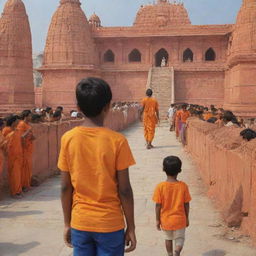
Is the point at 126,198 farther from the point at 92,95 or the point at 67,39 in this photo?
the point at 67,39

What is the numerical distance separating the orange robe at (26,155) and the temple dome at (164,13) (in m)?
31.6

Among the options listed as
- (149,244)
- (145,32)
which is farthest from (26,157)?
(145,32)

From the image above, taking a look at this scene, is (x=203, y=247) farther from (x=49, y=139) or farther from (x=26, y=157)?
(x=49, y=139)

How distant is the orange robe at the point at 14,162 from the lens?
5832 millimetres

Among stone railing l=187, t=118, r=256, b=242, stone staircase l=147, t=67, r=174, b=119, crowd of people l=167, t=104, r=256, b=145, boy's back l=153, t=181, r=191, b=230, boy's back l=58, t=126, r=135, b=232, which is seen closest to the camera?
boy's back l=58, t=126, r=135, b=232

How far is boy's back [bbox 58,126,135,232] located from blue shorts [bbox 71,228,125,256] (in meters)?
0.04

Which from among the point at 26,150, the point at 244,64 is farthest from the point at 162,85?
the point at 26,150

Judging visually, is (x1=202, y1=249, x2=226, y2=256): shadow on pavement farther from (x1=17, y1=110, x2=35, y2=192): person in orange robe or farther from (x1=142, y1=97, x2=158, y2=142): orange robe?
(x1=142, y1=97, x2=158, y2=142): orange robe

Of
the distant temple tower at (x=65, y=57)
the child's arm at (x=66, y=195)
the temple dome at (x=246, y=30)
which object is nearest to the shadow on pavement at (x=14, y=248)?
the child's arm at (x=66, y=195)

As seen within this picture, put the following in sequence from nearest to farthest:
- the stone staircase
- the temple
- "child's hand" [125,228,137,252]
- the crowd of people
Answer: "child's hand" [125,228,137,252] < the crowd of people < the stone staircase < the temple

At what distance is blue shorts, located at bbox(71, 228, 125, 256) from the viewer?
2.09m

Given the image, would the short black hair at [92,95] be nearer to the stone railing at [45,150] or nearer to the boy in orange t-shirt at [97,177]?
the boy in orange t-shirt at [97,177]

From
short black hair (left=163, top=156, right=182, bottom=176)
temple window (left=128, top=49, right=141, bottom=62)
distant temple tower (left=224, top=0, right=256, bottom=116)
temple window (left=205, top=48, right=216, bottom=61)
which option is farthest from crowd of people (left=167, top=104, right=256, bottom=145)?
temple window (left=205, top=48, right=216, bottom=61)

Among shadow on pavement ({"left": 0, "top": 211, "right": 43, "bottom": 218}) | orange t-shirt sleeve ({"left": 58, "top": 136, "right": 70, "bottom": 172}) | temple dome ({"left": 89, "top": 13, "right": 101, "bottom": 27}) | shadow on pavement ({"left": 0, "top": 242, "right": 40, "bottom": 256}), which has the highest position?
temple dome ({"left": 89, "top": 13, "right": 101, "bottom": 27})
